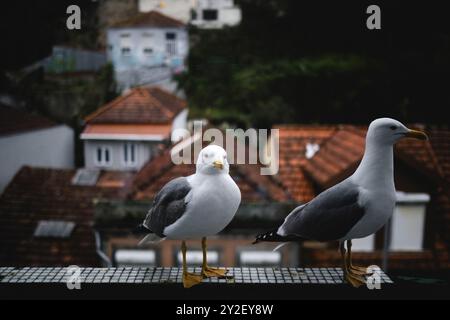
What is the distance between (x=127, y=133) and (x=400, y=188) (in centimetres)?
161

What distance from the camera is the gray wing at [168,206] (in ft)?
4.09

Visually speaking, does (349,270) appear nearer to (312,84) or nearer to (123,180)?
(123,180)

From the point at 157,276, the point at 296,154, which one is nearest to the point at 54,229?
the point at 296,154

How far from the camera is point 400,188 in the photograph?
256 centimetres

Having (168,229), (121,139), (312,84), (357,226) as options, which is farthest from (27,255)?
(357,226)

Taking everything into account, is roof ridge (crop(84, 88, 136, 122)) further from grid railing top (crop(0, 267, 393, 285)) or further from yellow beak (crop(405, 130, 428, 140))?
yellow beak (crop(405, 130, 428, 140))

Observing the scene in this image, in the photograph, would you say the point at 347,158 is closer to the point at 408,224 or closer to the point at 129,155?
the point at 408,224

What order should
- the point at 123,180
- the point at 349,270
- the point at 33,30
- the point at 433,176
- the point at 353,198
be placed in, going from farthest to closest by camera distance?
the point at 123,180 → the point at 433,176 → the point at 33,30 → the point at 349,270 → the point at 353,198

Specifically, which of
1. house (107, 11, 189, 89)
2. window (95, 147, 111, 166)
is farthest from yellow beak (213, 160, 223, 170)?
house (107, 11, 189, 89)

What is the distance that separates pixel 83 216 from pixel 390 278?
3.05 m

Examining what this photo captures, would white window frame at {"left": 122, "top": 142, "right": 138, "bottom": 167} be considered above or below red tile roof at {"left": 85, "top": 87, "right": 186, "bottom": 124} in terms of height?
below

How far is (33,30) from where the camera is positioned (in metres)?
1.97

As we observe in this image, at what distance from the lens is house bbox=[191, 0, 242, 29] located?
12.4ft

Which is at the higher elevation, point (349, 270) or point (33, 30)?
point (33, 30)
